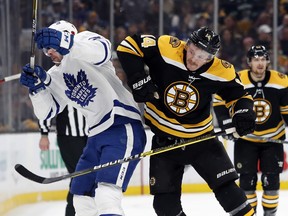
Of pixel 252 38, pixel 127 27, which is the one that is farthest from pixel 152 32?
pixel 252 38

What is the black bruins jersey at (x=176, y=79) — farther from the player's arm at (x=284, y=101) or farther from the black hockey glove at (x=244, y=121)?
the player's arm at (x=284, y=101)

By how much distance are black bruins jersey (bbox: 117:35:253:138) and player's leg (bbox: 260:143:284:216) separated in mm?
1372

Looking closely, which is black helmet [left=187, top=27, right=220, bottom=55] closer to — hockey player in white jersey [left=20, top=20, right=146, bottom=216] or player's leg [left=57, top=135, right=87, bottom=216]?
hockey player in white jersey [left=20, top=20, right=146, bottom=216]

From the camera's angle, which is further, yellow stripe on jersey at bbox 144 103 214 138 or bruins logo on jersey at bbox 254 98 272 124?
bruins logo on jersey at bbox 254 98 272 124

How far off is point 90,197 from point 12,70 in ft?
8.51

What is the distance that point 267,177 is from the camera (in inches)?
213

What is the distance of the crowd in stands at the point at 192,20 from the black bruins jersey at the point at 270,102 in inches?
98.3

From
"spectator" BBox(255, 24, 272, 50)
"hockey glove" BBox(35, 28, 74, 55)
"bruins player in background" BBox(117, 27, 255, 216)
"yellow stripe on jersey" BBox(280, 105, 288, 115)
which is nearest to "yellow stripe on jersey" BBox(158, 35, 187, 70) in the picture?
"bruins player in background" BBox(117, 27, 255, 216)

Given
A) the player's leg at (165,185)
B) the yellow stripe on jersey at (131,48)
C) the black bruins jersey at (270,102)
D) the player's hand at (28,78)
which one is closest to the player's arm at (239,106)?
the player's leg at (165,185)

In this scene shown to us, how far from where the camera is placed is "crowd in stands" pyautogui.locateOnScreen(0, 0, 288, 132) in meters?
7.92

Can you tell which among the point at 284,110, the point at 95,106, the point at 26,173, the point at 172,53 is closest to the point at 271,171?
the point at 284,110

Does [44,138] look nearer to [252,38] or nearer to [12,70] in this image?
[12,70]

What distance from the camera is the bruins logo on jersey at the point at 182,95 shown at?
4.00 m

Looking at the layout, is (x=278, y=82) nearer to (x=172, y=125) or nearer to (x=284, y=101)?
(x=284, y=101)
